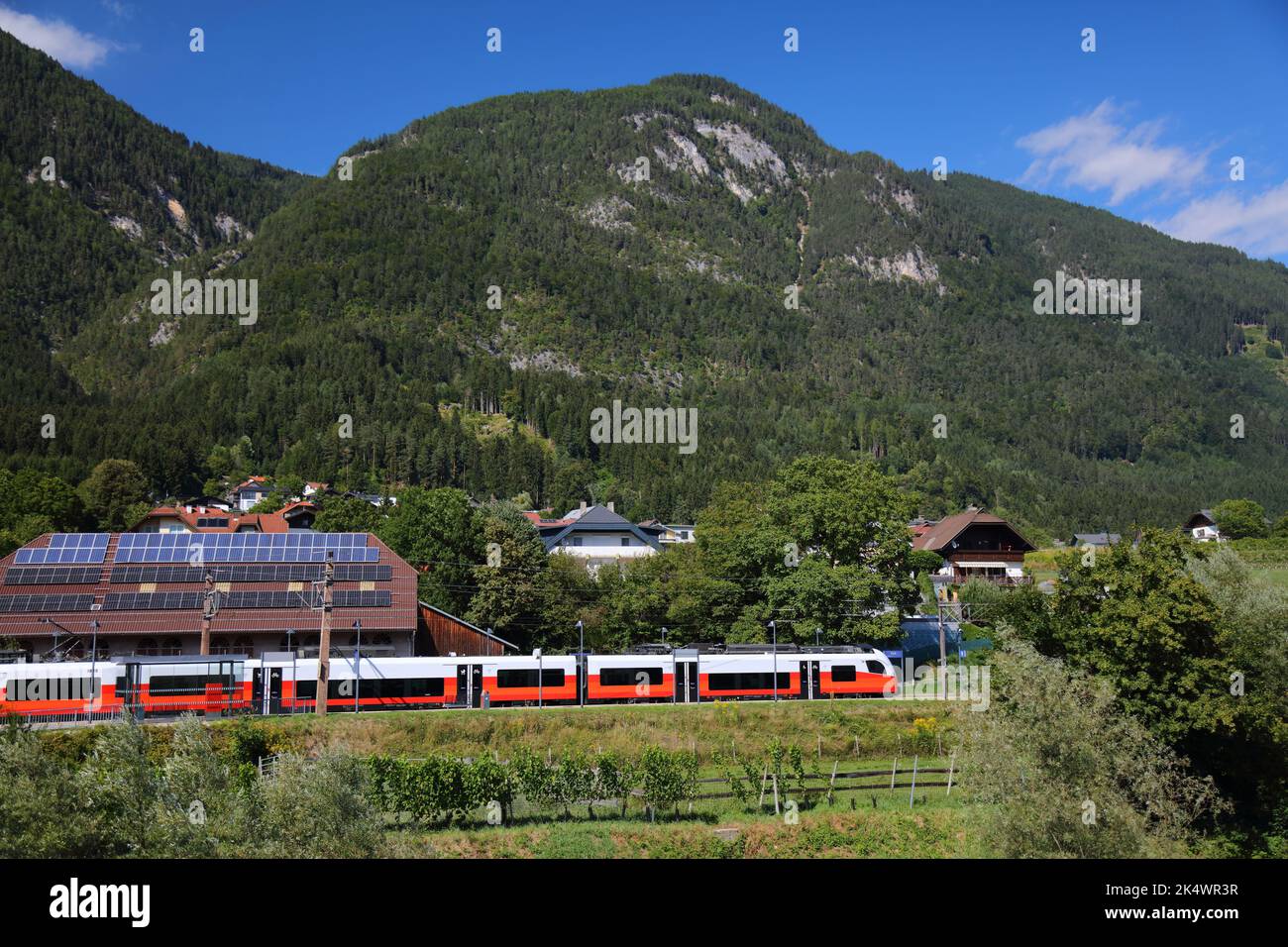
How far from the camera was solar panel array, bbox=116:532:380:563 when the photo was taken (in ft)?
183

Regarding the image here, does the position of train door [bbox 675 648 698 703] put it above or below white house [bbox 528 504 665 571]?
below

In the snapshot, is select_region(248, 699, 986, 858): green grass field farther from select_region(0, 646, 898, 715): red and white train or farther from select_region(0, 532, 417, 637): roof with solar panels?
select_region(0, 532, 417, 637): roof with solar panels

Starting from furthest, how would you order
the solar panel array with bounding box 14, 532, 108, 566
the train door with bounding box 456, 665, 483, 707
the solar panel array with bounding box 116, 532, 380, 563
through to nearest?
the solar panel array with bounding box 116, 532, 380, 563 < the solar panel array with bounding box 14, 532, 108, 566 < the train door with bounding box 456, 665, 483, 707

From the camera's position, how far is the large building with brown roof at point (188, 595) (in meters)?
50.6

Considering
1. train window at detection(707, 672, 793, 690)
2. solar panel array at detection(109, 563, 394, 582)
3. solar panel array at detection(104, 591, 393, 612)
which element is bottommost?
train window at detection(707, 672, 793, 690)

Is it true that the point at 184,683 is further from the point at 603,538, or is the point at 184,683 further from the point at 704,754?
the point at 603,538

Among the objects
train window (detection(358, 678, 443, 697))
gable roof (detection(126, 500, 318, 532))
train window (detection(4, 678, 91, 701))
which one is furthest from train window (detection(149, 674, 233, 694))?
gable roof (detection(126, 500, 318, 532))

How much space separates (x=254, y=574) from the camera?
5544cm

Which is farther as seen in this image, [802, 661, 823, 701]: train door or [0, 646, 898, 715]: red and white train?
[802, 661, 823, 701]: train door

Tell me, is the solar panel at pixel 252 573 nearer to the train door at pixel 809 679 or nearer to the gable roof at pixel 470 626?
the gable roof at pixel 470 626

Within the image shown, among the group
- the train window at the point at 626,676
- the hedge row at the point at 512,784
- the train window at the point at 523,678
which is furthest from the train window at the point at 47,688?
the train window at the point at 626,676

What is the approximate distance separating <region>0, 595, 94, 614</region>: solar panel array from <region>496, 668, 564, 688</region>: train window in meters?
21.8

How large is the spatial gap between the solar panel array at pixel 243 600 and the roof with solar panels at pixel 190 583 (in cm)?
5
